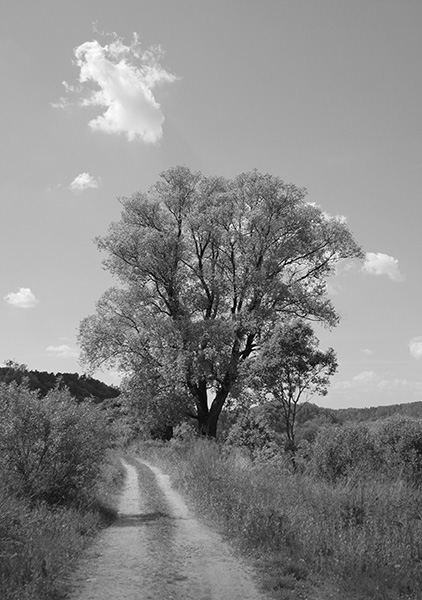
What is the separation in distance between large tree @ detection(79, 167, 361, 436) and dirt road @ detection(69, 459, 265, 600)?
1547 centimetres

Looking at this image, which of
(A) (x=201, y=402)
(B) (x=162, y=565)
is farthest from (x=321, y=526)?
(A) (x=201, y=402)

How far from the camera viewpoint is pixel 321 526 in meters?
10.5

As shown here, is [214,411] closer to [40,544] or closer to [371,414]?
[40,544]

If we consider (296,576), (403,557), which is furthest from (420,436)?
(296,576)

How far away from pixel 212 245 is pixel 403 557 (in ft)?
80.7

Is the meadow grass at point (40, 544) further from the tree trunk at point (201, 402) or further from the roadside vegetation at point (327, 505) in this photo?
the tree trunk at point (201, 402)

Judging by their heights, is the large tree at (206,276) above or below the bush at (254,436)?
above

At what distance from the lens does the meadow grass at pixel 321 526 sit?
815cm

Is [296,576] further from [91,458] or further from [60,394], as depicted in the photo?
[60,394]

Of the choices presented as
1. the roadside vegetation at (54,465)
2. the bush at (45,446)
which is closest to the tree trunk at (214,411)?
the roadside vegetation at (54,465)

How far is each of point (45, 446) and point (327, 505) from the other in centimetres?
693

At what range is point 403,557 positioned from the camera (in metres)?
8.95

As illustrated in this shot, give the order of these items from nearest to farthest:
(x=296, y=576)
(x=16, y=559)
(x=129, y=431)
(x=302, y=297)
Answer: (x=16, y=559) → (x=296, y=576) → (x=302, y=297) → (x=129, y=431)

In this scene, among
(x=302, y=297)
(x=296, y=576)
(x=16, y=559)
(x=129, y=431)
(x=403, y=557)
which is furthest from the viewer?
(x=129, y=431)
